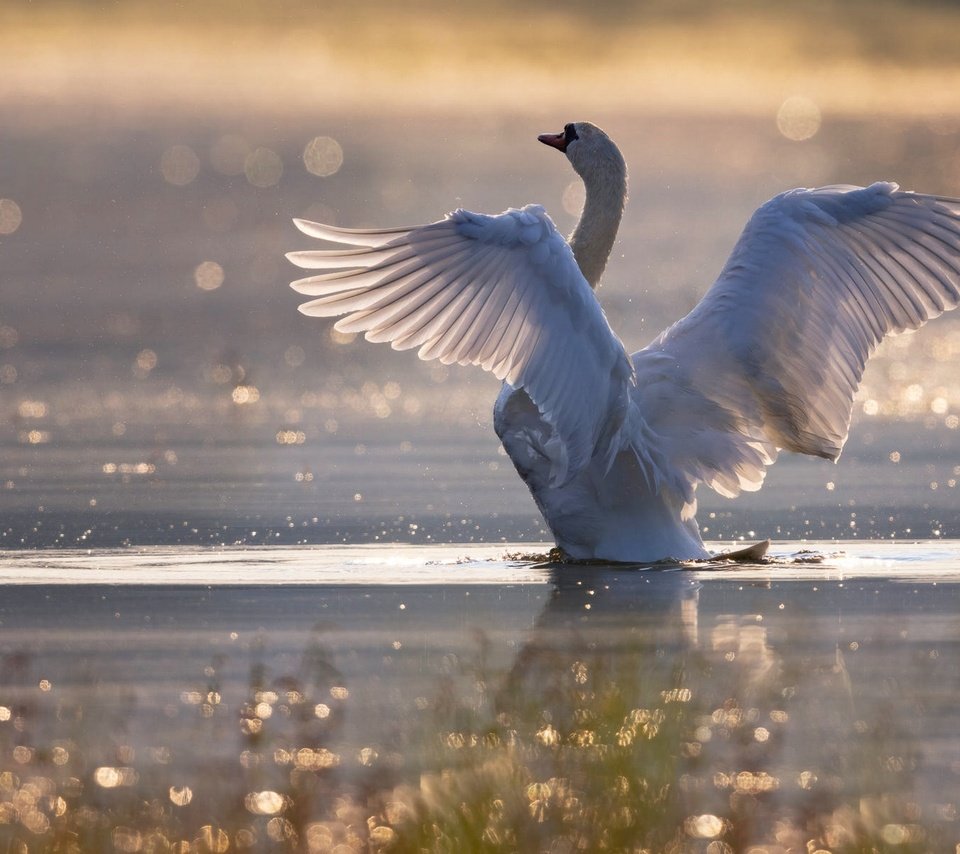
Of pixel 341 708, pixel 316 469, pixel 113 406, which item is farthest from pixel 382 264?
pixel 113 406

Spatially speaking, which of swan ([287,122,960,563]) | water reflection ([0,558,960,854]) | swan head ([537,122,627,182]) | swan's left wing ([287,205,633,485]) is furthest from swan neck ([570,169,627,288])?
water reflection ([0,558,960,854])

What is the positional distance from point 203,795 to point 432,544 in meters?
6.12

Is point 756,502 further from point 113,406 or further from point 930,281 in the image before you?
point 113,406

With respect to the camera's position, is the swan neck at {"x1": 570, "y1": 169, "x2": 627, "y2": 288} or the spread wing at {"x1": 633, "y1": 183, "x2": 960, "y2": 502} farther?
the swan neck at {"x1": 570, "y1": 169, "x2": 627, "y2": 288}

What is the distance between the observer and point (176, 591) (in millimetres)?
9523

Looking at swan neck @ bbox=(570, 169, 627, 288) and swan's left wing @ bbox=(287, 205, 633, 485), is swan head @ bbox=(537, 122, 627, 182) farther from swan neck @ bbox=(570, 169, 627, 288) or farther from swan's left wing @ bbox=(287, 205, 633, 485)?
swan's left wing @ bbox=(287, 205, 633, 485)

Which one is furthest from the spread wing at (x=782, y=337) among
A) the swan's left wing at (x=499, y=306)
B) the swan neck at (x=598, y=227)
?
the swan neck at (x=598, y=227)

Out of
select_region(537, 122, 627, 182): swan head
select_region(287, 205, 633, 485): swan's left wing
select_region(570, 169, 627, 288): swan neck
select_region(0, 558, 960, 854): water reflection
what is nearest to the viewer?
select_region(0, 558, 960, 854): water reflection

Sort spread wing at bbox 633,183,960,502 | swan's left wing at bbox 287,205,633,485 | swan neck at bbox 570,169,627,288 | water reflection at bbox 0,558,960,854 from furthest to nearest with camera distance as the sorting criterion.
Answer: swan neck at bbox 570,169,627,288 < spread wing at bbox 633,183,960,502 < swan's left wing at bbox 287,205,633,485 < water reflection at bbox 0,558,960,854

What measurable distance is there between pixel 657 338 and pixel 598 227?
1.33 metres

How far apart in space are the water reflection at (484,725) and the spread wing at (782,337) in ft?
5.00

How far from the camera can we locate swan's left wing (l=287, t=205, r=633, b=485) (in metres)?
9.57

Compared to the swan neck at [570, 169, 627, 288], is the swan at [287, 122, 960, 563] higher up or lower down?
lower down

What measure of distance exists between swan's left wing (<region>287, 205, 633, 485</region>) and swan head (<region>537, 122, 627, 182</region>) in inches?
87.4
